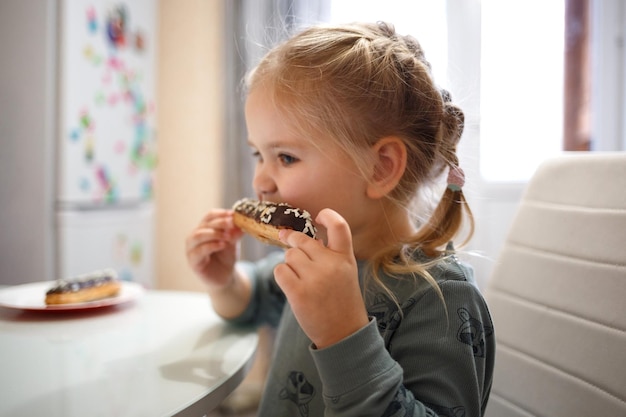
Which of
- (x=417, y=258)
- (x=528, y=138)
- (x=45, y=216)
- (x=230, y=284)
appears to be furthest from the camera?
(x=528, y=138)

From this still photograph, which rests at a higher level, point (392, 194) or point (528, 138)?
point (528, 138)

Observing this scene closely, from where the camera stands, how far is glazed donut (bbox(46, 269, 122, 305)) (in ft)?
3.52

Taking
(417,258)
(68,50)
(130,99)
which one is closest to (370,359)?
(417,258)

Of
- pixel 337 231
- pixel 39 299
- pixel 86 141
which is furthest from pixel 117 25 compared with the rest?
pixel 337 231

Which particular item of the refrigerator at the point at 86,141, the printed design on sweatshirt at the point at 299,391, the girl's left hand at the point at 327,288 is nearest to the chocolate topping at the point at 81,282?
the printed design on sweatshirt at the point at 299,391

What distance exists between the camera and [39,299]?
1136 mm

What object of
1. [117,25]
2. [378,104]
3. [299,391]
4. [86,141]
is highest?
[117,25]

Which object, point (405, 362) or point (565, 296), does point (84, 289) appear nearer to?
point (405, 362)

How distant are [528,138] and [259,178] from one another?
6.94ft

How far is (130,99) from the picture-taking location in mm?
2814

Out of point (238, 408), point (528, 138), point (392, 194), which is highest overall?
point (528, 138)

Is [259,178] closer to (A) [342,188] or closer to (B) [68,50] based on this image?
(A) [342,188]

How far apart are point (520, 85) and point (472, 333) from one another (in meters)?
2.21

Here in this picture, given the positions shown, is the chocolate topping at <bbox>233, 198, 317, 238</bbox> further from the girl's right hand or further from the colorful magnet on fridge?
the colorful magnet on fridge
